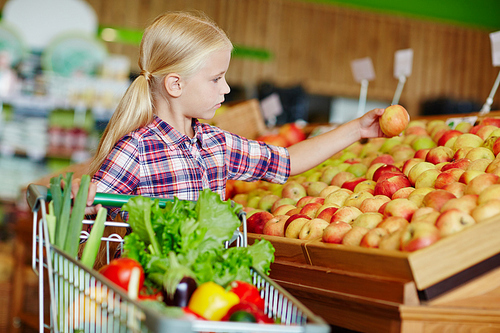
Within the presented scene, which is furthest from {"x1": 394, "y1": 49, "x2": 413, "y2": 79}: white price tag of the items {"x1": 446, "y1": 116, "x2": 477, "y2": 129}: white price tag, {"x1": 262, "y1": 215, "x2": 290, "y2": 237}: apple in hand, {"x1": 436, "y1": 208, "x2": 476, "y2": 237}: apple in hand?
{"x1": 436, "y1": 208, "x2": 476, "y2": 237}: apple in hand

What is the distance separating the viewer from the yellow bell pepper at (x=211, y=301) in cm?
96

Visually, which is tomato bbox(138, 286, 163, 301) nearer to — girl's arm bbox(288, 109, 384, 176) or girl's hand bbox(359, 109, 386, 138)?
girl's arm bbox(288, 109, 384, 176)

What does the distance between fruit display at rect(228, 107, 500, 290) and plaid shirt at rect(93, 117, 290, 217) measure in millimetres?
214

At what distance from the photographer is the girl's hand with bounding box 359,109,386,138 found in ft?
6.14

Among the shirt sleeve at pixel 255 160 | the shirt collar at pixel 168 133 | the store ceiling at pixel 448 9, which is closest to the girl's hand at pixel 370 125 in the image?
the shirt sleeve at pixel 255 160

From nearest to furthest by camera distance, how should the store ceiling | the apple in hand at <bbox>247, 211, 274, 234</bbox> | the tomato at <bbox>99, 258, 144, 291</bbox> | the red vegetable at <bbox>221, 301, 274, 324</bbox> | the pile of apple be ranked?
1. the red vegetable at <bbox>221, 301, 274, 324</bbox>
2. the tomato at <bbox>99, 258, 144, 291</bbox>
3. the pile of apple
4. the apple in hand at <bbox>247, 211, 274, 234</bbox>
5. the store ceiling

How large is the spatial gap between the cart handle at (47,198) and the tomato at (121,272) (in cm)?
21

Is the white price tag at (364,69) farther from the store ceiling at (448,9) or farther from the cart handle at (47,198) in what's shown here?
the store ceiling at (448,9)

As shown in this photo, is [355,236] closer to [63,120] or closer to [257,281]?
[257,281]

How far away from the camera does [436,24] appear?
7105 mm

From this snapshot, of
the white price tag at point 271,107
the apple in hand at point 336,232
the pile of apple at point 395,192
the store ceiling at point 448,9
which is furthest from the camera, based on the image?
the store ceiling at point 448,9

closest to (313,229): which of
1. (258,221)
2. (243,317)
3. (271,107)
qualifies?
(258,221)

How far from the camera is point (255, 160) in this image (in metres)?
1.90

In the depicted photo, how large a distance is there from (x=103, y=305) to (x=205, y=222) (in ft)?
1.04
